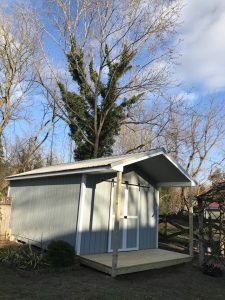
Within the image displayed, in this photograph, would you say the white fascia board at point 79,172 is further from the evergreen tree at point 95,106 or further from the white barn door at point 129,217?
the evergreen tree at point 95,106

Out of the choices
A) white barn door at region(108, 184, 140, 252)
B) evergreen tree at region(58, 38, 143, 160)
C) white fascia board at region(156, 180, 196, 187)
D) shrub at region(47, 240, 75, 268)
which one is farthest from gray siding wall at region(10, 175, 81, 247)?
evergreen tree at region(58, 38, 143, 160)

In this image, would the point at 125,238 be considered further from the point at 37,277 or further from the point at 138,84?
the point at 138,84

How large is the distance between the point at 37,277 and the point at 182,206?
44.6 feet

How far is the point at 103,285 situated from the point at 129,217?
3.81 meters

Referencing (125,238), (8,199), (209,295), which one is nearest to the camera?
(209,295)

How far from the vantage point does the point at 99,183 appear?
972 cm

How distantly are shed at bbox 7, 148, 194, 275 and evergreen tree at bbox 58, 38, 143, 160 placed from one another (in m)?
7.51

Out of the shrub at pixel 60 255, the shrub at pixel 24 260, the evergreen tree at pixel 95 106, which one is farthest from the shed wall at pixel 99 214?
the evergreen tree at pixel 95 106

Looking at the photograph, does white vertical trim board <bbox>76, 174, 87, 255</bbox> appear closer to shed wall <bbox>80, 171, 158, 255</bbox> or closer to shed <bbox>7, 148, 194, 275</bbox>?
shed <bbox>7, 148, 194, 275</bbox>

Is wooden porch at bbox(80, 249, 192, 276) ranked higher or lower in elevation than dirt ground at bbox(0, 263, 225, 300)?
higher

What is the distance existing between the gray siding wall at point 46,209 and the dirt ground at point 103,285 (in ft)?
5.66

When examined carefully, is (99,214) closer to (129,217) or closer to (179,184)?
(129,217)

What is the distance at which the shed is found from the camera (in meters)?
9.09

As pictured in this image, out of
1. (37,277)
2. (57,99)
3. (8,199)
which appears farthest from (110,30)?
(37,277)
